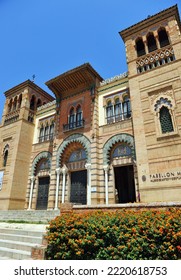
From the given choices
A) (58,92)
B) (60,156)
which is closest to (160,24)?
(58,92)

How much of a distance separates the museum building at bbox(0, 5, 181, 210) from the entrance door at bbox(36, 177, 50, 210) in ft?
0.28

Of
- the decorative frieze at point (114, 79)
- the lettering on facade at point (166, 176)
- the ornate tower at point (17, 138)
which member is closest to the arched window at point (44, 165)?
the ornate tower at point (17, 138)

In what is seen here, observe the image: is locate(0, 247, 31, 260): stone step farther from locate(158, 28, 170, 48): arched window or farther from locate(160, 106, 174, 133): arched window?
locate(158, 28, 170, 48): arched window

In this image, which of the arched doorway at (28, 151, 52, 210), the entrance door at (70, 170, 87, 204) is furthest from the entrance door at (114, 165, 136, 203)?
the arched doorway at (28, 151, 52, 210)

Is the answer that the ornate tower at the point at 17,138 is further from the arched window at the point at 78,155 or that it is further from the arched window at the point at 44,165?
the arched window at the point at 78,155

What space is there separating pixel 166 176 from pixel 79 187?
6.63 m

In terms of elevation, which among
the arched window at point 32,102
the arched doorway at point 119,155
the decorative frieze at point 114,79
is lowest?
the arched doorway at point 119,155

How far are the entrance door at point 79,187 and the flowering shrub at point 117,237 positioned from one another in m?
8.02

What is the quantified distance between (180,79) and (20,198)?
14819 millimetres

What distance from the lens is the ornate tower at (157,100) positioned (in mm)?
9664

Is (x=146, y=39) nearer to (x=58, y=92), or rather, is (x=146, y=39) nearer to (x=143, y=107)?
(x=143, y=107)

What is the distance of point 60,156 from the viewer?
1505 centimetres

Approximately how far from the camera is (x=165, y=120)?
10703 millimetres

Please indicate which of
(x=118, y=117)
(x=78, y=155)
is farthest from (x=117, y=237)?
(x=78, y=155)
